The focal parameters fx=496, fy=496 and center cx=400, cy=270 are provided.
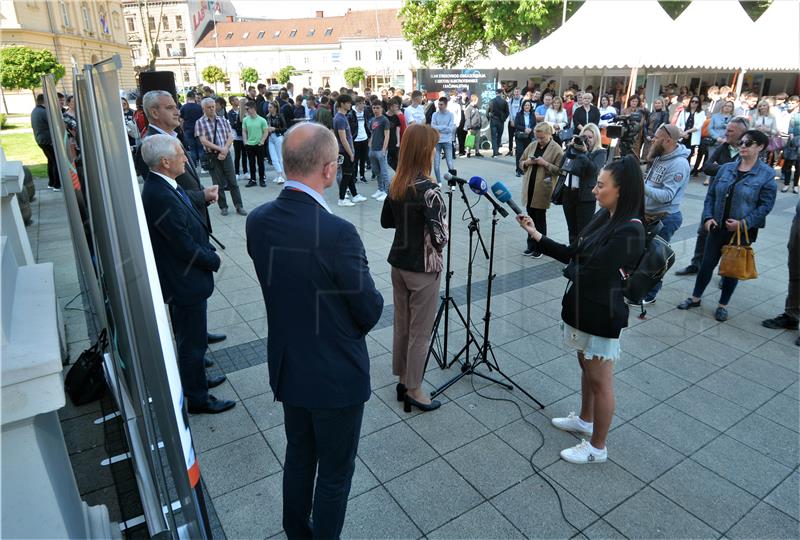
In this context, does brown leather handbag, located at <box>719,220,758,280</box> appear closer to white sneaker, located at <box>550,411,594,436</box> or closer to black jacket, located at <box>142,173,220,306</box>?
white sneaker, located at <box>550,411,594,436</box>

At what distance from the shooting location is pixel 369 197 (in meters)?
10.4

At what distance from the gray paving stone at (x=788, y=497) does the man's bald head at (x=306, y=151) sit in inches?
123

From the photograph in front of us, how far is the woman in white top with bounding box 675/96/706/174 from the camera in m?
12.3

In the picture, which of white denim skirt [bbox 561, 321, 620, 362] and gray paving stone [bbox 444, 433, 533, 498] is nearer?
Result: white denim skirt [bbox 561, 321, 620, 362]

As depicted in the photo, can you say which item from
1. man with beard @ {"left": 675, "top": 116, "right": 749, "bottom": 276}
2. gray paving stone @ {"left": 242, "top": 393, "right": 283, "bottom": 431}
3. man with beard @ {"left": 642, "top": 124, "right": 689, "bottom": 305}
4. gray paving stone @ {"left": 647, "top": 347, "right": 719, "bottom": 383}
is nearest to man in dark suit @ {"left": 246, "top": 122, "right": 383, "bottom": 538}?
gray paving stone @ {"left": 242, "top": 393, "right": 283, "bottom": 431}

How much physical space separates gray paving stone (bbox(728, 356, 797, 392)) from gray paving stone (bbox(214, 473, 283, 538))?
3830 mm

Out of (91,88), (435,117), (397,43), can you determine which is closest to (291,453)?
(91,88)

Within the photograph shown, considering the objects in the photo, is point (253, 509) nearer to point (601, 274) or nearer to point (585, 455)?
point (585, 455)

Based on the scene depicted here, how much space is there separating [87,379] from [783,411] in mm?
5126

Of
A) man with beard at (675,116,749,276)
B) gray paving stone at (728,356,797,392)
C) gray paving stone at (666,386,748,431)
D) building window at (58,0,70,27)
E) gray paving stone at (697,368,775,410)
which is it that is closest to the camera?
gray paving stone at (666,386,748,431)

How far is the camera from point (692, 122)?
12539 millimetres

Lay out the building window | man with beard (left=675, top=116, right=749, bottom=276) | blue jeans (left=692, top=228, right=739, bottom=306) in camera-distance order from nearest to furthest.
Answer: blue jeans (left=692, top=228, right=739, bottom=306) < man with beard (left=675, top=116, right=749, bottom=276) < the building window

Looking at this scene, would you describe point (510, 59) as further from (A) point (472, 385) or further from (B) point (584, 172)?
(A) point (472, 385)

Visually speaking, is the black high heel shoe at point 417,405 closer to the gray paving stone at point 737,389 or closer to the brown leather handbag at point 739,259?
the gray paving stone at point 737,389
